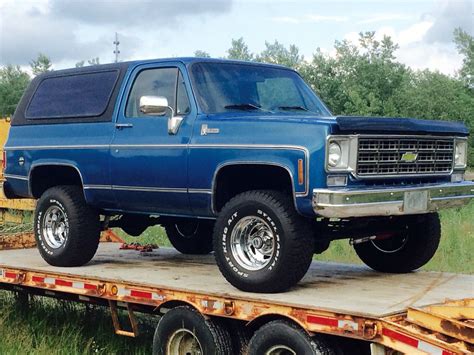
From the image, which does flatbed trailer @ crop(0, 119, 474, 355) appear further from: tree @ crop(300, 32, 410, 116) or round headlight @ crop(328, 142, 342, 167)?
tree @ crop(300, 32, 410, 116)

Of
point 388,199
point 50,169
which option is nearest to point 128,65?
point 50,169

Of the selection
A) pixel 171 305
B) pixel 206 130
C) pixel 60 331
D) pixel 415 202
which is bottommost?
pixel 60 331

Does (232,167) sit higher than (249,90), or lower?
lower

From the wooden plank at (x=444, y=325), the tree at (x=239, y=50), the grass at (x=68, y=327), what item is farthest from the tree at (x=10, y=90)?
the wooden plank at (x=444, y=325)

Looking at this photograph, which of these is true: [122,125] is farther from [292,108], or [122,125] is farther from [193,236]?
[193,236]

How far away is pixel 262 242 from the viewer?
6.12 m

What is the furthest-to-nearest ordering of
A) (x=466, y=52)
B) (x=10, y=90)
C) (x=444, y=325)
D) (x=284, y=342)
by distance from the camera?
(x=10, y=90)
(x=466, y=52)
(x=284, y=342)
(x=444, y=325)

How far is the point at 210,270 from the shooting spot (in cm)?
746

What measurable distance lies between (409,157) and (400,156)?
0.13 metres

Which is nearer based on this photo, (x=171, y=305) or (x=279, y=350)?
(x=279, y=350)

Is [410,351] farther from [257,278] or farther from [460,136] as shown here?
[460,136]

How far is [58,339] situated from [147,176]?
1783mm

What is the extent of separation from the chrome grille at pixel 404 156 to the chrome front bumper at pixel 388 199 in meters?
0.15

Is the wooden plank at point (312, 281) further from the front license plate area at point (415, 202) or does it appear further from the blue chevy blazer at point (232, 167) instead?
the front license plate area at point (415, 202)
